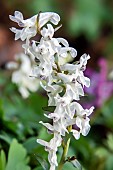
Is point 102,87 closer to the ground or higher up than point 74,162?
higher up

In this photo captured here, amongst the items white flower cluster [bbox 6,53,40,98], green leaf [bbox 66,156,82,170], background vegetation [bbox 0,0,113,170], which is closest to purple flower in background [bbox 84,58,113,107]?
background vegetation [bbox 0,0,113,170]

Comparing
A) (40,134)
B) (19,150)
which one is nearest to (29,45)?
(19,150)

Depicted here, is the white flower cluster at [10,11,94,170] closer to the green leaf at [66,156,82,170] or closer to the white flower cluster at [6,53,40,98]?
the green leaf at [66,156,82,170]

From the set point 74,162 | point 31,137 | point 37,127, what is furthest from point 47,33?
point 37,127

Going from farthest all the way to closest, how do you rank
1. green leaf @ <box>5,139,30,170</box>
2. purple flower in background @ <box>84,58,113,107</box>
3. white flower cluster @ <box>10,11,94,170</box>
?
purple flower in background @ <box>84,58,113,107</box> → green leaf @ <box>5,139,30,170</box> → white flower cluster @ <box>10,11,94,170</box>

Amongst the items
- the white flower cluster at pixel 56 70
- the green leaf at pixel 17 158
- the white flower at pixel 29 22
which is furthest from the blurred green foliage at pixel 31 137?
the white flower at pixel 29 22

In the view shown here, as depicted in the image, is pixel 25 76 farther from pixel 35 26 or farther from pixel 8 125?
pixel 35 26

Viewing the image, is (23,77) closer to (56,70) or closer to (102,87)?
(102,87)

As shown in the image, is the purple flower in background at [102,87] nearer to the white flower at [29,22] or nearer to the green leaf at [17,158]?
the green leaf at [17,158]

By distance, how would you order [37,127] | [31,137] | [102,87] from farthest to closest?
[102,87] < [37,127] < [31,137]
